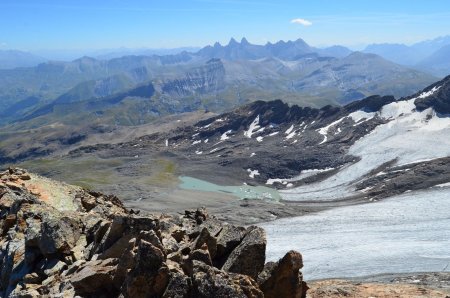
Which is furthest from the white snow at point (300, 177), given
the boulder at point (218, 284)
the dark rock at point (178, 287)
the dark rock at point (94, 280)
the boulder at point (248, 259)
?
the dark rock at point (178, 287)

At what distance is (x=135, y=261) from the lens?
21.5 m

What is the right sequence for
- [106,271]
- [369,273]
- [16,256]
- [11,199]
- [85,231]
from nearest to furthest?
1. [106,271]
2. [16,256]
3. [85,231]
4. [11,199]
5. [369,273]

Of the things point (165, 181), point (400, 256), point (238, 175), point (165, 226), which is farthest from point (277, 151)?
point (165, 226)

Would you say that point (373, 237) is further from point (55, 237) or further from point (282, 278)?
point (55, 237)

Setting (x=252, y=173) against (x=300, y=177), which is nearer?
(x=300, y=177)

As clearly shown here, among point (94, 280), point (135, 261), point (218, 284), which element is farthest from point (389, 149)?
point (218, 284)

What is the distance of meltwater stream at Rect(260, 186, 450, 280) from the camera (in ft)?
202

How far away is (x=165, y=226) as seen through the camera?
108 ft

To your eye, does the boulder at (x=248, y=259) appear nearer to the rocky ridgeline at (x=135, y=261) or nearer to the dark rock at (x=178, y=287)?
the rocky ridgeline at (x=135, y=261)

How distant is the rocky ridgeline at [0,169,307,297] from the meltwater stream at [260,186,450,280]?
34.9 m

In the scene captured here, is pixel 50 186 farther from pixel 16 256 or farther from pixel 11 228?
pixel 16 256

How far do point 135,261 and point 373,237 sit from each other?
67.2 meters

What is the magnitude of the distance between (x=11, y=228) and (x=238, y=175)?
497ft

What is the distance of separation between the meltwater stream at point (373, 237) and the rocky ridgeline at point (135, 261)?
34946mm
